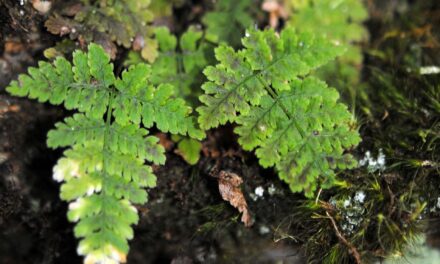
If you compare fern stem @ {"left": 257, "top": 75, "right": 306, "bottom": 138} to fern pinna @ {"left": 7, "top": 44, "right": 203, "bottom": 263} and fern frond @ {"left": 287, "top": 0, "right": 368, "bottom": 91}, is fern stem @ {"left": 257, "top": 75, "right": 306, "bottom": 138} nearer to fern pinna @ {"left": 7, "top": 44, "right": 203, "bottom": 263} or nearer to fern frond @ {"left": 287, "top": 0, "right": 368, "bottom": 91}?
fern pinna @ {"left": 7, "top": 44, "right": 203, "bottom": 263}

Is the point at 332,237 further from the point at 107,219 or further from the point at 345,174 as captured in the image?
the point at 107,219

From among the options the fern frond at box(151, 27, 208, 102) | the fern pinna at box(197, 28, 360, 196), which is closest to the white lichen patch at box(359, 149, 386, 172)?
the fern pinna at box(197, 28, 360, 196)

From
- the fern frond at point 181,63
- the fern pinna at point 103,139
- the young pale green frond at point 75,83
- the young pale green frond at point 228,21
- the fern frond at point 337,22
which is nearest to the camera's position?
the fern pinna at point 103,139

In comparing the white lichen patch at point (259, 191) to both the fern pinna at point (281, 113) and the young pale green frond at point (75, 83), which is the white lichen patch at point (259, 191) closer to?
the fern pinna at point (281, 113)

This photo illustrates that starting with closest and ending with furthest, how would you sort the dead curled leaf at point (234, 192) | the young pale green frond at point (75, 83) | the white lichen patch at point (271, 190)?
the young pale green frond at point (75, 83)
the dead curled leaf at point (234, 192)
the white lichen patch at point (271, 190)

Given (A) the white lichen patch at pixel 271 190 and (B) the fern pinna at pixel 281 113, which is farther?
(A) the white lichen patch at pixel 271 190

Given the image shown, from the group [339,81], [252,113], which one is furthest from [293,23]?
[252,113]

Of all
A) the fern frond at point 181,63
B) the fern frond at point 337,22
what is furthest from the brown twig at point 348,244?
the fern frond at point 337,22
